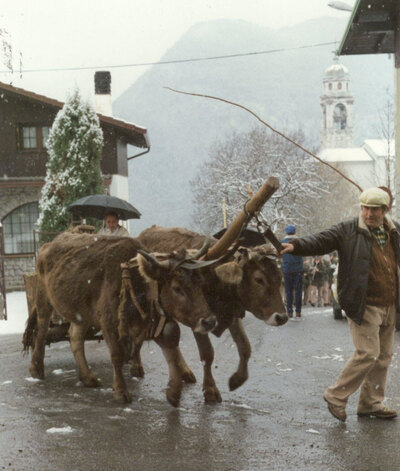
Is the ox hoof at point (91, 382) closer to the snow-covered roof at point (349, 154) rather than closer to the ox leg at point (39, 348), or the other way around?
the ox leg at point (39, 348)

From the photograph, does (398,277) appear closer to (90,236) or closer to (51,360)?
(90,236)

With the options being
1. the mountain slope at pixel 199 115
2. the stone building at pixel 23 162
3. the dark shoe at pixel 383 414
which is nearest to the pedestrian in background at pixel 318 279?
the stone building at pixel 23 162

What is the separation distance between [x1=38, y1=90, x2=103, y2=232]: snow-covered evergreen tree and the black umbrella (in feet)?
32.1

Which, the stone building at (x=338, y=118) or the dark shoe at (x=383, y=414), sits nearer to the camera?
the dark shoe at (x=383, y=414)

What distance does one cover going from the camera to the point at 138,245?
7.94 meters

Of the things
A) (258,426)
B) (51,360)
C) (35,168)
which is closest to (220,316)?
(258,426)

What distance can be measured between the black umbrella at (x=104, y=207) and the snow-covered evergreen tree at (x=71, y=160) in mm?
9794

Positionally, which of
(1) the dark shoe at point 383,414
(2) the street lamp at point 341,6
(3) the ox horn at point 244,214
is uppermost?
(2) the street lamp at point 341,6

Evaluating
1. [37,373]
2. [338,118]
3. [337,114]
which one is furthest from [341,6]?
[337,114]

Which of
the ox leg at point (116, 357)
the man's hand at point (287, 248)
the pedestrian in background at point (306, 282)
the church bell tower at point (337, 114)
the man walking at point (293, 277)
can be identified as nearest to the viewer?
the man's hand at point (287, 248)

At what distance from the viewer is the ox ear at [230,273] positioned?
7.43 meters

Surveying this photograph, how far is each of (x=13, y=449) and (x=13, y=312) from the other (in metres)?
13.1

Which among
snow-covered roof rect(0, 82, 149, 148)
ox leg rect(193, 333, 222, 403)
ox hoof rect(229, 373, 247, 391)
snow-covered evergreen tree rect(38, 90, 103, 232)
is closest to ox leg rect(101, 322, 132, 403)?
ox leg rect(193, 333, 222, 403)

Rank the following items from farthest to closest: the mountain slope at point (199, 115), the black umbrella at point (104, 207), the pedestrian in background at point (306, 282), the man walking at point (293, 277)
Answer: the mountain slope at point (199, 115) < the pedestrian in background at point (306, 282) < the man walking at point (293, 277) < the black umbrella at point (104, 207)
